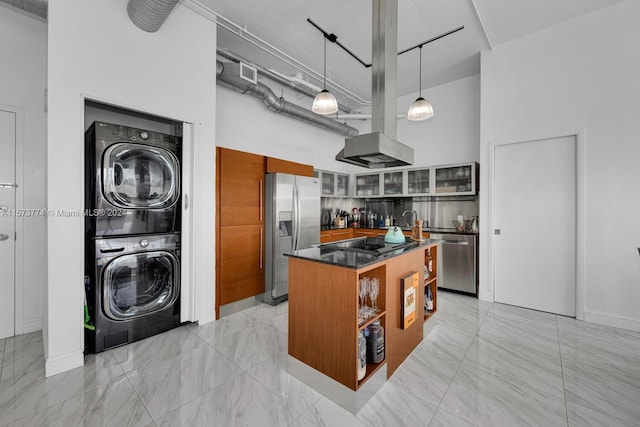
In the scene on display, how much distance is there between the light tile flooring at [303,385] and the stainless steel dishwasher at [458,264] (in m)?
1.18

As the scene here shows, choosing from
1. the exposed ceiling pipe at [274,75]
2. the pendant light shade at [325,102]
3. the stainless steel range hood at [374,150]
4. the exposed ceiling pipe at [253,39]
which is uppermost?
the exposed ceiling pipe at [253,39]

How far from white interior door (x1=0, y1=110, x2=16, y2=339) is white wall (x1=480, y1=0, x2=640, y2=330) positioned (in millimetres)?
5822

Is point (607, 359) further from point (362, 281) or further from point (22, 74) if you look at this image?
point (22, 74)

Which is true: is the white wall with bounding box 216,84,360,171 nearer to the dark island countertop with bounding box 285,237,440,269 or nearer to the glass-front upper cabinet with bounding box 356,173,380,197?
the glass-front upper cabinet with bounding box 356,173,380,197

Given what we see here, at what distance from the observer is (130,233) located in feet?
8.30

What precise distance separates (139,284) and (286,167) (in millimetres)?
2264

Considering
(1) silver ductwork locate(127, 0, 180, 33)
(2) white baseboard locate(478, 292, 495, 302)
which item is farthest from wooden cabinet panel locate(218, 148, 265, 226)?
(2) white baseboard locate(478, 292, 495, 302)

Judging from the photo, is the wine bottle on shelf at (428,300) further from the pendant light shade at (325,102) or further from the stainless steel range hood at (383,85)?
the pendant light shade at (325,102)

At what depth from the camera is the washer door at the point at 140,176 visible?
241 cm

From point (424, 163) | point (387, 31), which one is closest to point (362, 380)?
point (387, 31)

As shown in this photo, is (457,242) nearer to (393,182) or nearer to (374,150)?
(393,182)

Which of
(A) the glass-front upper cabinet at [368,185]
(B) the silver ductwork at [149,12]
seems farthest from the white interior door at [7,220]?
(A) the glass-front upper cabinet at [368,185]

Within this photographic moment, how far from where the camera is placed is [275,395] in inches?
73.2

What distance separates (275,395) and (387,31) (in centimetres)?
306
